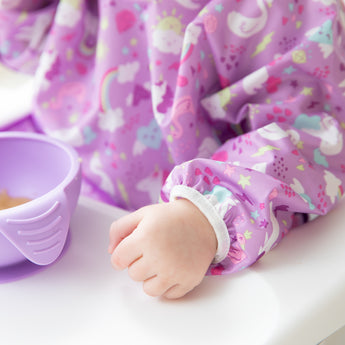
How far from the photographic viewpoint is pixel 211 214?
1.49ft

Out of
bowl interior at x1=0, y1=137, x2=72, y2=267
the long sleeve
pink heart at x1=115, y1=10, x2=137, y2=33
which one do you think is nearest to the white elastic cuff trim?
the long sleeve

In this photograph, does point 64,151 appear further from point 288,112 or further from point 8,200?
point 288,112

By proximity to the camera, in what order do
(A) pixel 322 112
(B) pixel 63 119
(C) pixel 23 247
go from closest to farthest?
(C) pixel 23 247 < (A) pixel 322 112 < (B) pixel 63 119

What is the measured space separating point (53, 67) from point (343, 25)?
346 mm

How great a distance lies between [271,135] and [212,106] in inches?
3.4

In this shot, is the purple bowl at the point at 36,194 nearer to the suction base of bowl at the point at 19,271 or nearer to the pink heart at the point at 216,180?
the suction base of bowl at the point at 19,271

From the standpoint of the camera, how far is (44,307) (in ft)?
1.46

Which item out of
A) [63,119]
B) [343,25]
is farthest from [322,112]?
[63,119]

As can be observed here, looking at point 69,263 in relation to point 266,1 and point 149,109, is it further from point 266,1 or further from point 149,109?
point 266,1

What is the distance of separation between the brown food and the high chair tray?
0.08 metres

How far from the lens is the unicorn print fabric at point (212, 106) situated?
1.53 ft

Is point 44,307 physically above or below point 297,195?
below

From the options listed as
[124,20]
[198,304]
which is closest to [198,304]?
[198,304]

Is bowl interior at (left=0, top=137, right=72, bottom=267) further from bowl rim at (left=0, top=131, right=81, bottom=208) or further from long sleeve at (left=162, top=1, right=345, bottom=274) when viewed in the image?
long sleeve at (left=162, top=1, right=345, bottom=274)
